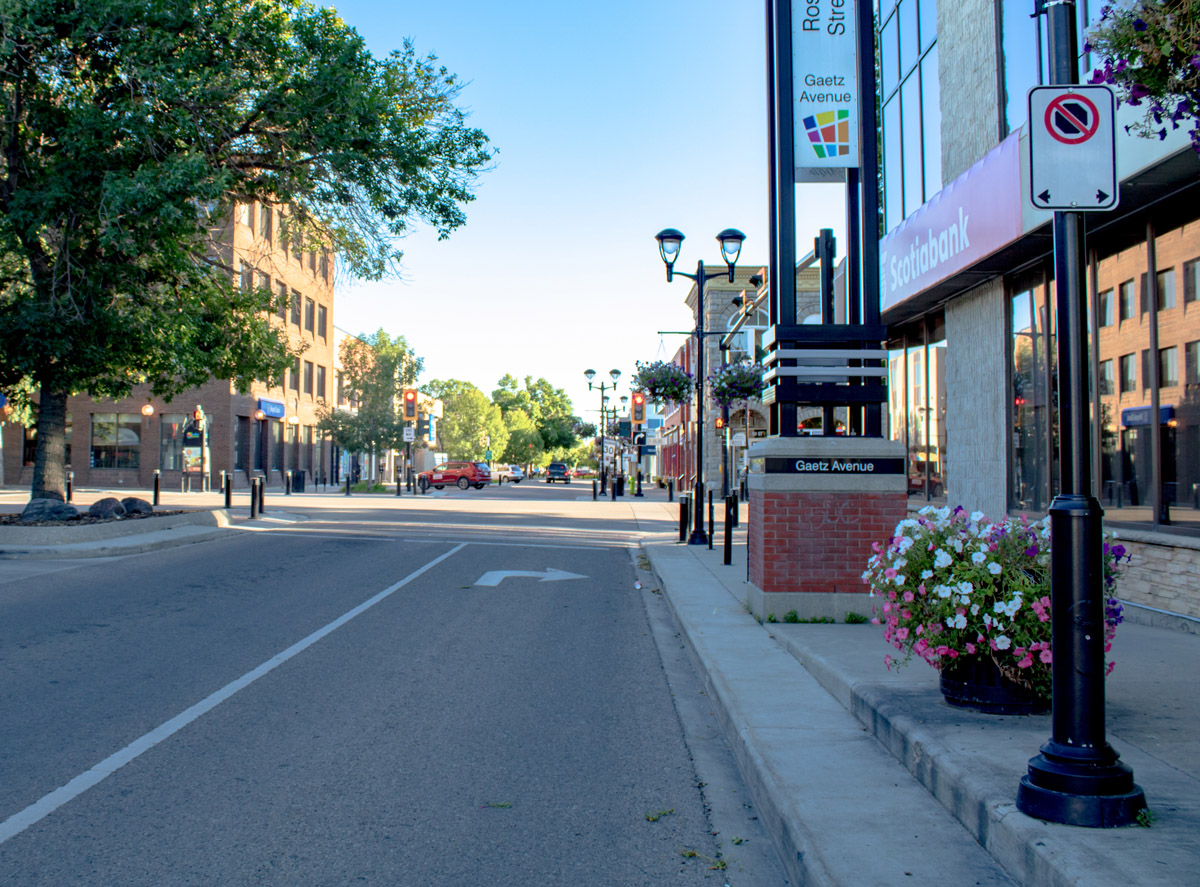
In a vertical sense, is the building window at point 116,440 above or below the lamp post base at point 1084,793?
above

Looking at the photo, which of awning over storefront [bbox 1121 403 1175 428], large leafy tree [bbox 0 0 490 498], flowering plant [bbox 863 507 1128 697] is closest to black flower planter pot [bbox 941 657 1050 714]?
flowering plant [bbox 863 507 1128 697]

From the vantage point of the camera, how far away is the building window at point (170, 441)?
45812mm

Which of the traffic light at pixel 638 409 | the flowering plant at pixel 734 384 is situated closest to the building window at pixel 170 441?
the traffic light at pixel 638 409

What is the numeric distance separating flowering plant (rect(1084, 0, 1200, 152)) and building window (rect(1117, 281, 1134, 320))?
625 centimetres

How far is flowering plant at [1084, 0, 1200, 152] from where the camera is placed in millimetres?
3613

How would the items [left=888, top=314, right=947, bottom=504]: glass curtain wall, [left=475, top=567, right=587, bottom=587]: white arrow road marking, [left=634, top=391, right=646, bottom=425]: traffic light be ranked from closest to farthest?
[left=475, top=567, right=587, bottom=587]: white arrow road marking
[left=888, top=314, right=947, bottom=504]: glass curtain wall
[left=634, top=391, right=646, bottom=425]: traffic light

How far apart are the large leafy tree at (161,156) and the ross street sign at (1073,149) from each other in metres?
13.7

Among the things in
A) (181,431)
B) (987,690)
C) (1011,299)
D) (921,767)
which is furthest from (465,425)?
(921,767)

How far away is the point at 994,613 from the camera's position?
5.09 meters

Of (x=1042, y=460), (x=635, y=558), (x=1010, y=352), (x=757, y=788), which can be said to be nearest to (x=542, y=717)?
(x=757, y=788)

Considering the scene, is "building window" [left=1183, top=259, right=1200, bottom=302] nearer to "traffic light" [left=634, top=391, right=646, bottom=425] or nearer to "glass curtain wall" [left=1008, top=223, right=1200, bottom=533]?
"glass curtain wall" [left=1008, top=223, right=1200, bottom=533]

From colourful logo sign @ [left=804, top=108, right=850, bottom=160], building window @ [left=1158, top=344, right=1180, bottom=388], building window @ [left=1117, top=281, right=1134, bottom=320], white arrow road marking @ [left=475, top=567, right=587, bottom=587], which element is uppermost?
colourful logo sign @ [left=804, top=108, right=850, bottom=160]

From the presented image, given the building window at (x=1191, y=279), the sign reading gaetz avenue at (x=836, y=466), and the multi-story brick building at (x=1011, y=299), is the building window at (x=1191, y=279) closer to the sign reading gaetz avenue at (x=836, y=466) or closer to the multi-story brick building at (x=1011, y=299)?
the multi-story brick building at (x=1011, y=299)

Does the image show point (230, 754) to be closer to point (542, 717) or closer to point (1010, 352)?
point (542, 717)
